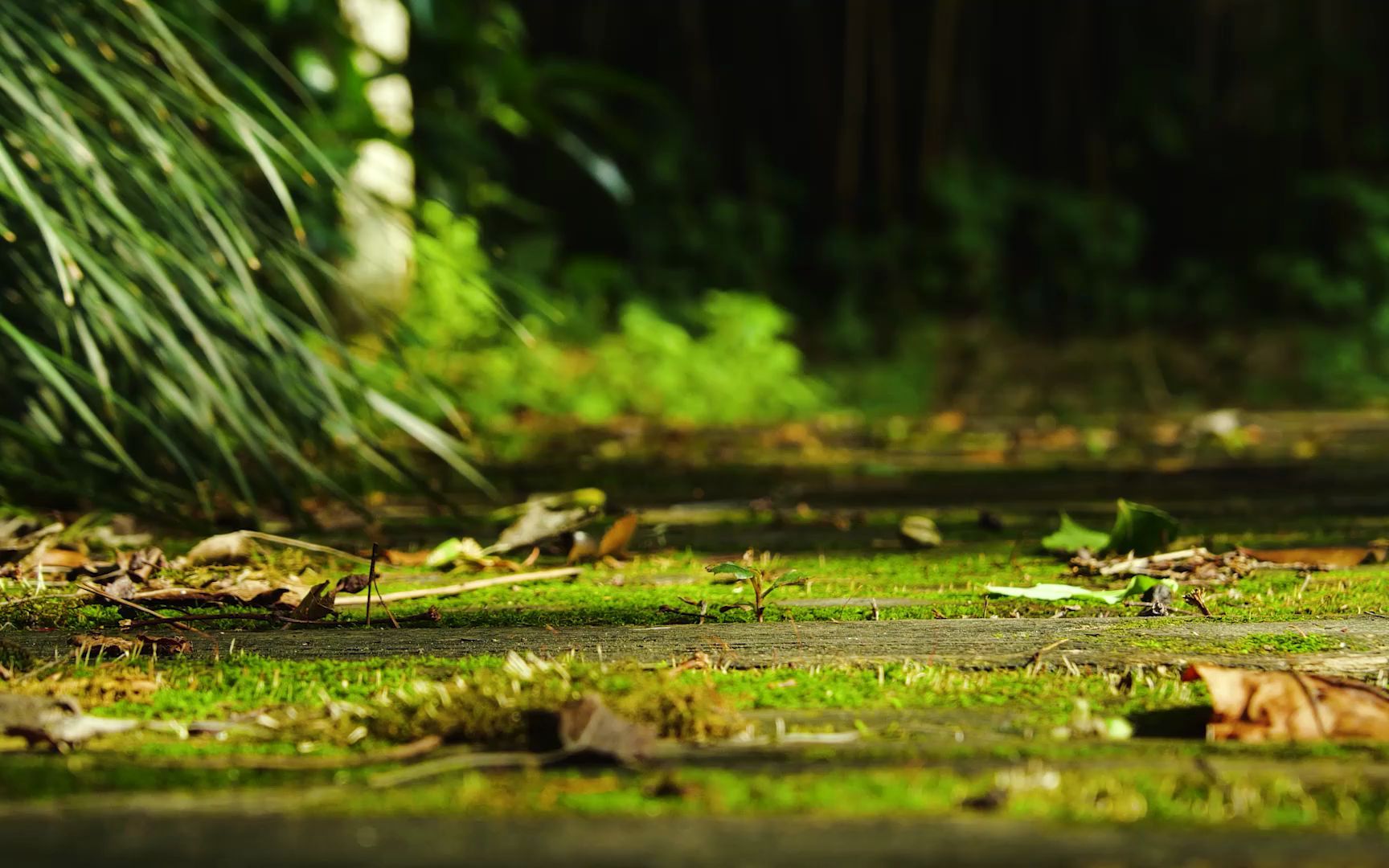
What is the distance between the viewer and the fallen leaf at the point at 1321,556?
1.55 metres

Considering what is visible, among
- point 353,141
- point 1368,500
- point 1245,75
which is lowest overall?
point 1368,500

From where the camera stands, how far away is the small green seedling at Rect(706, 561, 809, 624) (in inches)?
49.8

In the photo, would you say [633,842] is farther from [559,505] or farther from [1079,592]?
[559,505]

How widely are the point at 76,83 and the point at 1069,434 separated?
2.66 m

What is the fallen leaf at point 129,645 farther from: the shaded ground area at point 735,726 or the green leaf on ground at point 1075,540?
the green leaf on ground at point 1075,540

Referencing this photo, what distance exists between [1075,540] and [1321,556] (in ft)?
0.97

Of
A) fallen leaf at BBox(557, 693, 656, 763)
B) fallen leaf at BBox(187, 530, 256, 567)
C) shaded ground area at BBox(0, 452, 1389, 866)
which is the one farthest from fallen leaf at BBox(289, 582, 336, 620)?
fallen leaf at BBox(557, 693, 656, 763)

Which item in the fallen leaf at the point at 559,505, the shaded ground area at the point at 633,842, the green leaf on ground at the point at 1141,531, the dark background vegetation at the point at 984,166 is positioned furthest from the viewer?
the dark background vegetation at the point at 984,166

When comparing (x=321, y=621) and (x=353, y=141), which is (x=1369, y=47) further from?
(x=321, y=621)

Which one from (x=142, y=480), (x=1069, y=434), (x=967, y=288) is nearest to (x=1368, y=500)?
(x=1069, y=434)

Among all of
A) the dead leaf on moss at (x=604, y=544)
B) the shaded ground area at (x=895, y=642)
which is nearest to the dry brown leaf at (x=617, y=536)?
the dead leaf on moss at (x=604, y=544)

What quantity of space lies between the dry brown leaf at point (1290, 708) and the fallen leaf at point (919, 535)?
0.78 meters

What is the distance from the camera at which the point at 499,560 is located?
1.61 m

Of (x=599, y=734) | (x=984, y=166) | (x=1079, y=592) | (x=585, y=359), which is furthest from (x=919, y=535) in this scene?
(x=984, y=166)
